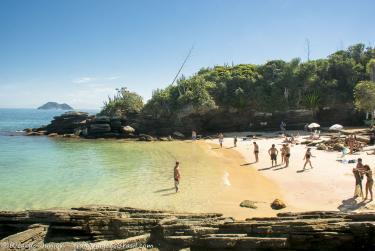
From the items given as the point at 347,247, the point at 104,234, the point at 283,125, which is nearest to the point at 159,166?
the point at 104,234

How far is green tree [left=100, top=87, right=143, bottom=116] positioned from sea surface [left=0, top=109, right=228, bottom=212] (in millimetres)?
16779

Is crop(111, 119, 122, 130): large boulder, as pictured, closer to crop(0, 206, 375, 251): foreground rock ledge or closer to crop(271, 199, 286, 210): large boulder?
crop(271, 199, 286, 210): large boulder

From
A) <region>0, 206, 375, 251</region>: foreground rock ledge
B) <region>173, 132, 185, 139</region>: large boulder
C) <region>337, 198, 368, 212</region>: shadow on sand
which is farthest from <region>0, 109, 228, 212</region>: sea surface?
<region>173, 132, 185, 139</region>: large boulder

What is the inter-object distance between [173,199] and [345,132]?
26.8m

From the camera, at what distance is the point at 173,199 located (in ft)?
57.9

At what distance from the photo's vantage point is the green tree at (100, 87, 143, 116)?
56.9 m

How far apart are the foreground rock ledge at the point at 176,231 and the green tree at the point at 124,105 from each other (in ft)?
147

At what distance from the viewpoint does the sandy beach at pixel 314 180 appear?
15203 mm

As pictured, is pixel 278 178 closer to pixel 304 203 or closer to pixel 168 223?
pixel 304 203

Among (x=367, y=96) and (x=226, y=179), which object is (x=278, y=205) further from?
(x=367, y=96)

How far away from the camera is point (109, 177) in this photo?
78.6 ft

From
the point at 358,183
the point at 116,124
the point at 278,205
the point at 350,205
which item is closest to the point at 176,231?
the point at 278,205

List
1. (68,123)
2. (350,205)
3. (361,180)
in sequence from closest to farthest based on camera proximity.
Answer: (350,205) → (361,180) → (68,123)

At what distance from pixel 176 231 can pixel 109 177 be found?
15089mm
